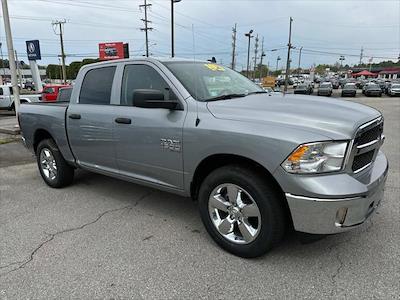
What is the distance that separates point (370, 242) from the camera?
339 cm

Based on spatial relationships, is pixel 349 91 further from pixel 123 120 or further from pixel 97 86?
pixel 123 120

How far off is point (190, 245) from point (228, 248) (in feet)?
1.38

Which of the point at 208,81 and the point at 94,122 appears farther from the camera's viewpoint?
the point at 94,122

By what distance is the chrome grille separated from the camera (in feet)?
9.08

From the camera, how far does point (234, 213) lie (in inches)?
123

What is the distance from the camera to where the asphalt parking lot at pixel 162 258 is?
107 inches

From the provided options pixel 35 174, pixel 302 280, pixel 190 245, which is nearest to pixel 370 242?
pixel 302 280

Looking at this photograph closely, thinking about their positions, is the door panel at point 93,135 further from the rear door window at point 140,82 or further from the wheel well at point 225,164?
the wheel well at point 225,164

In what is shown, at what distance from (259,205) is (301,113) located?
85 cm

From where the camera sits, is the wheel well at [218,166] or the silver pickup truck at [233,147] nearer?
the silver pickup truck at [233,147]

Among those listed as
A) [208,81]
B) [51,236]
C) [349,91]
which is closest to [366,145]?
[208,81]

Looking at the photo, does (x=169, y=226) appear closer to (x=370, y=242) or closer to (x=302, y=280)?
(x=302, y=280)

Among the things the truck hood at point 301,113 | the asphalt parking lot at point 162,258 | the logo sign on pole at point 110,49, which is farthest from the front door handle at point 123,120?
the logo sign on pole at point 110,49

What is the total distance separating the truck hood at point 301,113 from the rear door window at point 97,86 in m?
1.57
